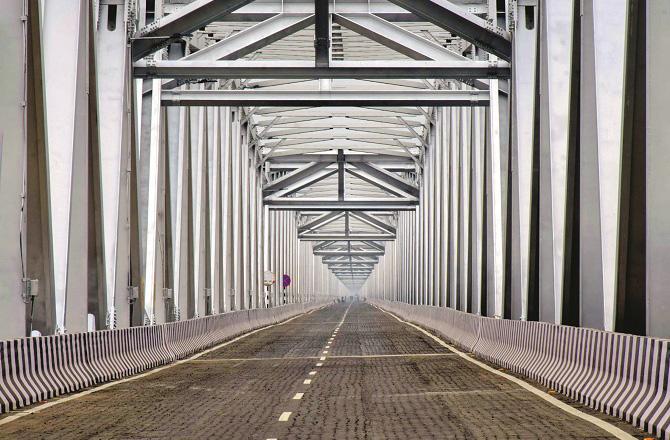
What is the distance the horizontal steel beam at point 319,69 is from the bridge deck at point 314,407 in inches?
339

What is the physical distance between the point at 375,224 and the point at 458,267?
193 feet

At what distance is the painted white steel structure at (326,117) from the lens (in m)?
16.7

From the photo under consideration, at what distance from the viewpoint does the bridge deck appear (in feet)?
36.1

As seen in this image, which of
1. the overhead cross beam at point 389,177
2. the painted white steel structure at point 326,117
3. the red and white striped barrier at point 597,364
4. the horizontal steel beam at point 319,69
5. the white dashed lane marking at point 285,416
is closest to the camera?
the red and white striped barrier at point 597,364

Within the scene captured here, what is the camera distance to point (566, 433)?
1068cm

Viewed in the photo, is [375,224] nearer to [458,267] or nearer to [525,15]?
[458,267]

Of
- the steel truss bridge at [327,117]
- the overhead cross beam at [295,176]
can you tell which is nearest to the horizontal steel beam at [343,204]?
the overhead cross beam at [295,176]

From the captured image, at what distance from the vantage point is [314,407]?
13.5 meters

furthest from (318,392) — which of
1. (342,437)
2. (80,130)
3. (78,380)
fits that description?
(80,130)

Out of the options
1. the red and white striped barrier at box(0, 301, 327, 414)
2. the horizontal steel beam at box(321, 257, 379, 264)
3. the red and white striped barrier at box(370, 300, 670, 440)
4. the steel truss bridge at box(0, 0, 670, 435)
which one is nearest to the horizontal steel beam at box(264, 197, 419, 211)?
the steel truss bridge at box(0, 0, 670, 435)

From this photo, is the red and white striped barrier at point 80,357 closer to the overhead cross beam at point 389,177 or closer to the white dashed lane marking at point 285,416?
the white dashed lane marking at point 285,416

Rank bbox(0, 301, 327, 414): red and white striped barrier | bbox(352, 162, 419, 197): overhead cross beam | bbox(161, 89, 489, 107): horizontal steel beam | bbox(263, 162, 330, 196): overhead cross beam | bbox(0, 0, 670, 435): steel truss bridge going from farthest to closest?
bbox(352, 162, 419, 197): overhead cross beam
bbox(263, 162, 330, 196): overhead cross beam
bbox(161, 89, 489, 107): horizontal steel beam
bbox(0, 0, 670, 435): steel truss bridge
bbox(0, 301, 327, 414): red and white striped barrier

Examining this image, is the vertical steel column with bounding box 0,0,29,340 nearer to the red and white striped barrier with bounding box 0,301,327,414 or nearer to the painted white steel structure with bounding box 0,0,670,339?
the painted white steel structure with bounding box 0,0,670,339

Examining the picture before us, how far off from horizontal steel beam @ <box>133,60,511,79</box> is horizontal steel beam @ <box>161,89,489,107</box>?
4.61 meters
